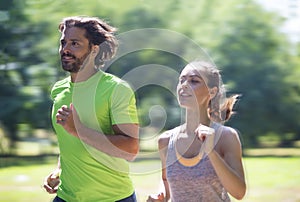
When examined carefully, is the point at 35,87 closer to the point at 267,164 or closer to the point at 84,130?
the point at 267,164

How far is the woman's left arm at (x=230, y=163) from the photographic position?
260 centimetres

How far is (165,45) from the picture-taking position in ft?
30.8

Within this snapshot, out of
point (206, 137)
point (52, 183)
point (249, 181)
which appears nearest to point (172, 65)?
point (249, 181)

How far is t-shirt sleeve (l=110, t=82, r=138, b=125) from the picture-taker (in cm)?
299

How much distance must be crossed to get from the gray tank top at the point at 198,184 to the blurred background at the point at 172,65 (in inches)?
278

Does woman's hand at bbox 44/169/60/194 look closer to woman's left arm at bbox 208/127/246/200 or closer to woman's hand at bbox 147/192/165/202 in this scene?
woman's hand at bbox 147/192/165/202

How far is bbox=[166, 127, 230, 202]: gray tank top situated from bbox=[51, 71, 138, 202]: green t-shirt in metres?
0.38

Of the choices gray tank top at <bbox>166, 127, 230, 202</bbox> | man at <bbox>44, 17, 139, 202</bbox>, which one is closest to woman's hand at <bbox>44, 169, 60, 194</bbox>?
man at <bbox>44, 17, 139, 202</bbox>

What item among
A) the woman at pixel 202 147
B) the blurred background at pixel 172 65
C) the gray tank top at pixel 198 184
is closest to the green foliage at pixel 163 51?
the blurred background at pixel 172 65

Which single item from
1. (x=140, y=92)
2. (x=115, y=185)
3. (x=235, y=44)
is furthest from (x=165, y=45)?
(x=115, y=185)

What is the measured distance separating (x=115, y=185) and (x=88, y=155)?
0.18 m

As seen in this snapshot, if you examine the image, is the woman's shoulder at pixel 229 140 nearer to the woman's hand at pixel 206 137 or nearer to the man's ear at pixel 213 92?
the woman's hand at pixel 206 137

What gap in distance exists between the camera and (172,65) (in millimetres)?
9750

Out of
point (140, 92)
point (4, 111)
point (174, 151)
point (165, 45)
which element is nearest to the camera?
point (174, 151)
